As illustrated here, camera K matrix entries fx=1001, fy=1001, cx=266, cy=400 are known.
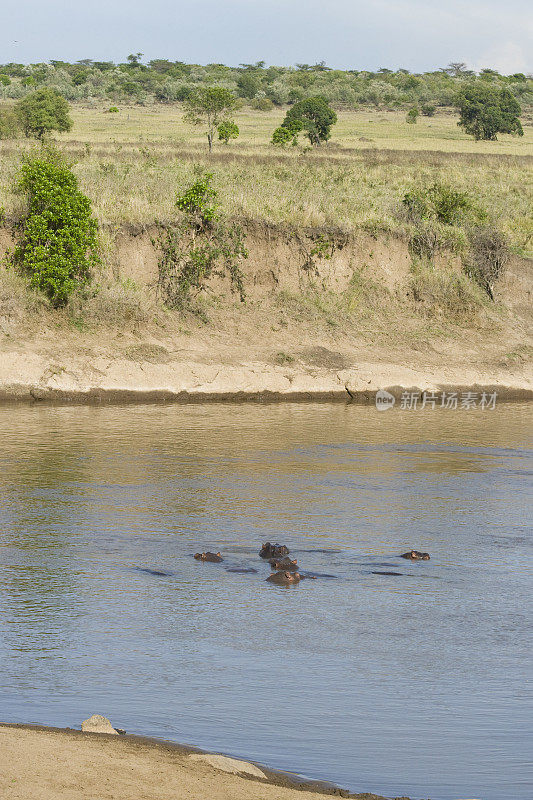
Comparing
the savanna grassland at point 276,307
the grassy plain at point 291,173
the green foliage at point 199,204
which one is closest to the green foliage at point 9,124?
the grassy plain at point 291,173

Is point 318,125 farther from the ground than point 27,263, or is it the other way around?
point 318,125

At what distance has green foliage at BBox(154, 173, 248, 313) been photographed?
22.8 meters

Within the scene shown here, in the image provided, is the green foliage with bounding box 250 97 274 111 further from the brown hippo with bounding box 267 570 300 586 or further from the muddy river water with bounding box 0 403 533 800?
the brown hippo with bounding box 267 570 300 586

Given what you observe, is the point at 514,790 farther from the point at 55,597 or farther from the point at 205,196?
the point at 205,196

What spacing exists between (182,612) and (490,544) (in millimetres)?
4174

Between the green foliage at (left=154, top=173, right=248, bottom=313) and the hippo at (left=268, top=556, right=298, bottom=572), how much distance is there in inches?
506

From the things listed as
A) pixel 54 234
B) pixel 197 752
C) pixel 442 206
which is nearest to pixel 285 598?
pixel 197 752

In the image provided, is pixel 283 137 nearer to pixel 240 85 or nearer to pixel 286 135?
pixel 286 135

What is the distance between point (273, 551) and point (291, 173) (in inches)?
869

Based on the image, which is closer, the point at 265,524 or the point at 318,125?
the point at 265,524

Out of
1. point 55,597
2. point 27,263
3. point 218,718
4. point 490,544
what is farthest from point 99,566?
point 27,263

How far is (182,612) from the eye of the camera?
9.16 m

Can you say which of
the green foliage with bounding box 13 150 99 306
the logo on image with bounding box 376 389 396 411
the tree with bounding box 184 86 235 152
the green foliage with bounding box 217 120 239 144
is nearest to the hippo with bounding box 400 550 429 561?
the logo on image with bounding box 376 389 396 411

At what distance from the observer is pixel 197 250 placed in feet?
76.2
